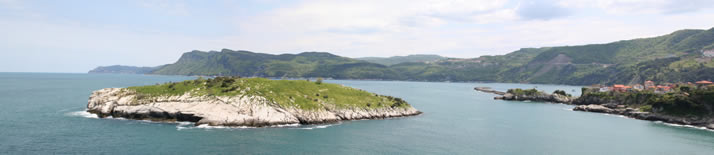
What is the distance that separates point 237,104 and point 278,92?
11.4m

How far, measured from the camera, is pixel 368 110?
308ft

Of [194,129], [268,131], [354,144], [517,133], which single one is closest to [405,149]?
[354,144]

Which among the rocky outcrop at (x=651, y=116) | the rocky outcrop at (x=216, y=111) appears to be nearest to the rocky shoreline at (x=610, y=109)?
the rocky outcrop at (x=651, y=116)

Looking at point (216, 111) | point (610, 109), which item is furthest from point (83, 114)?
point (610, 109)

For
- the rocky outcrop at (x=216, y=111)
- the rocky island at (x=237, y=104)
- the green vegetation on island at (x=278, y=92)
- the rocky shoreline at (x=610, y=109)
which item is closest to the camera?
the rocky outcrop at (x=216, y=111)

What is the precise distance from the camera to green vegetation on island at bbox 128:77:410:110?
8512cm

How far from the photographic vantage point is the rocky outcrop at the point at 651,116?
9325cm

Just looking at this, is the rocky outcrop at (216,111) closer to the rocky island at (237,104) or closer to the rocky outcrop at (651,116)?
the rocky island at (237,104)

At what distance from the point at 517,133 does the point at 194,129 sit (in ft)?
206

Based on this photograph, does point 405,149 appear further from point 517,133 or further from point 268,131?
point 517,133

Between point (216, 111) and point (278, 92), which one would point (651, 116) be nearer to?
point (278, 92)

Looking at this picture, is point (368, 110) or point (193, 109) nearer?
point (193, 109)

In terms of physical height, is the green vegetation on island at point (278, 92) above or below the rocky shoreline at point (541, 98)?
above

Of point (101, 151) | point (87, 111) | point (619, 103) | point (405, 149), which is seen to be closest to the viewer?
point (101, 151)
